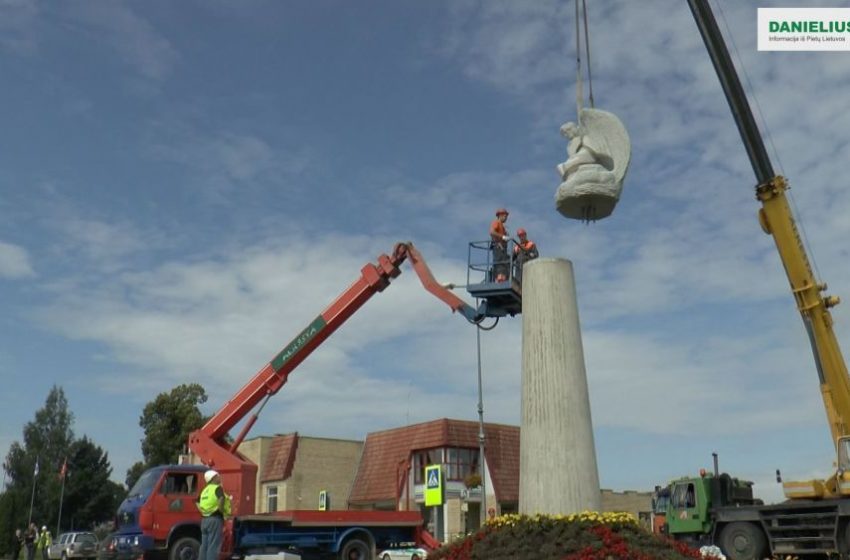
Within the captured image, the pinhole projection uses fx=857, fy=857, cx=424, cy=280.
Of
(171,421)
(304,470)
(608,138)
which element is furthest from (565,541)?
(171,421)

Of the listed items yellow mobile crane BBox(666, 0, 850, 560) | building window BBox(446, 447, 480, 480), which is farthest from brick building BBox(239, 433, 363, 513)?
yellow mobile crane BBox(666, 0, 850, 560)

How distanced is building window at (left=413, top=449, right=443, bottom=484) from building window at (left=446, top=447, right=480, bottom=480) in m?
0.50

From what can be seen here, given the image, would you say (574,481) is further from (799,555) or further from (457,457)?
(457,457)

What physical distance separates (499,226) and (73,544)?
2684 centimetres

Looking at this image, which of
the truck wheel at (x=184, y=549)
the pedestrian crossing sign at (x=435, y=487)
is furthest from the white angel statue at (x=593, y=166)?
the truck wheel at (x=184, y=549)

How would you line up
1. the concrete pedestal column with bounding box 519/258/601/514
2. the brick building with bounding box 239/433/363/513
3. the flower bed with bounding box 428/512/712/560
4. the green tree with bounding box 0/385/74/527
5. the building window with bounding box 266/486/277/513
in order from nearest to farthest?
1. the flower bed with bounding box 428/512/712/560
2. the concrete pedestal column with bounding box 519/258/601/514
3. the brick building with bounding box 239/433/363/513
4. the building window with bounding box 266/486/277/513
5. the green tree with bounding box 0/385/74/527

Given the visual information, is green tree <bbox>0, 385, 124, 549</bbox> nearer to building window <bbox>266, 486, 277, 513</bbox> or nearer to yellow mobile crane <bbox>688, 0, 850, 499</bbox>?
building window <bbox>266, 486, 277, 513</bbox>

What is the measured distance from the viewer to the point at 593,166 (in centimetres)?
1080

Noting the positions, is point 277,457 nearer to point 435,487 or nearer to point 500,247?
point 435,487

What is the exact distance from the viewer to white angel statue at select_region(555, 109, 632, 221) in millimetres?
10633

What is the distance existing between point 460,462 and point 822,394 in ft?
60.0

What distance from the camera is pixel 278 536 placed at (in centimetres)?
1806

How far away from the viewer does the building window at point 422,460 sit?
34.5 meters

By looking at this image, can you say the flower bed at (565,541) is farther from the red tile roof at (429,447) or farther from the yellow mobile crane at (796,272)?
the red tile roof at (429,447)
